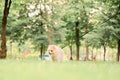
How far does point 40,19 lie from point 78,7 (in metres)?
5.06

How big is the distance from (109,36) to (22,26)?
1074 cm

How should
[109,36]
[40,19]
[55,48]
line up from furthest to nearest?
[40,19]
[109,36]
[55,48]

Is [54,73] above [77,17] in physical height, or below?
below

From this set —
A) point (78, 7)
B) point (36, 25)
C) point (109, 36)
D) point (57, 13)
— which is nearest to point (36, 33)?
point (36, 25)

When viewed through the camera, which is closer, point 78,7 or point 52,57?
point 52,57

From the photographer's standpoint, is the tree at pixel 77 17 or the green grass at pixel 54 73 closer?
the green grass at pixel 54 73

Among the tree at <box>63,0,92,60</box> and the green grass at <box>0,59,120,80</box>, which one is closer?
the green grass at <box>0,59,120,80</box>

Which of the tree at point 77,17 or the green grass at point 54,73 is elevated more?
the tree at point 77,17

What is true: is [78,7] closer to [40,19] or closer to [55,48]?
[40,19]

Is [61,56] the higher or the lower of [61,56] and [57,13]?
the lower

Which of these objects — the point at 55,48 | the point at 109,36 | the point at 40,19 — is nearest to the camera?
the point at 55,48

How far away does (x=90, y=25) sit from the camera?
123ft

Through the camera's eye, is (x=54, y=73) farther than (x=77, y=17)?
No

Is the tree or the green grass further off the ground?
the tree
